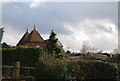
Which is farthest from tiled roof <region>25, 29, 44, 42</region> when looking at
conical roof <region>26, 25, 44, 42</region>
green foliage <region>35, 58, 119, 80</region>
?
green foliage <region>35, 58, 119, 80</region>

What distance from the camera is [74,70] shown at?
38.6 ft

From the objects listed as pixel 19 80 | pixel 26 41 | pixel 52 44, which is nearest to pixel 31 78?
pixel 19 80

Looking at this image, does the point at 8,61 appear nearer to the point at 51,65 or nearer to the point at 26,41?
the point at 51,65

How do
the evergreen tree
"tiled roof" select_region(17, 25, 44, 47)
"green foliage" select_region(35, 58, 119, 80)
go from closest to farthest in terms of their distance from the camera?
"green foliage" select_region(35, 58, 119, 80) < the evergreen tree < "tiled roof" select_region(17, 25, 44, 47)

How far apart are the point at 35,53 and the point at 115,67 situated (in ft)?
19.7

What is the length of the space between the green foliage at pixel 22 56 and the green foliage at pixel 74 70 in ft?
9.93

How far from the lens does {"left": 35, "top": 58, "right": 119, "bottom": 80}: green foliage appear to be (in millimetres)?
11367

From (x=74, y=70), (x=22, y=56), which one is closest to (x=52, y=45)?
(x=22, y=56)

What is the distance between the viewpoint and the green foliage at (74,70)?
1137 cm

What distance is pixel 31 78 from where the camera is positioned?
493 inches

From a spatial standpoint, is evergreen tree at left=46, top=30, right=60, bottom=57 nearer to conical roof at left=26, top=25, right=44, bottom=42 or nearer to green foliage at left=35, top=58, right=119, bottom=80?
green foliage at left=35, top=58, right=119, bottom=80

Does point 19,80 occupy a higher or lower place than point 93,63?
lower

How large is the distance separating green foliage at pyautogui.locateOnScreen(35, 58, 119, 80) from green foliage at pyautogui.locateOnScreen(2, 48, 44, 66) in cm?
303

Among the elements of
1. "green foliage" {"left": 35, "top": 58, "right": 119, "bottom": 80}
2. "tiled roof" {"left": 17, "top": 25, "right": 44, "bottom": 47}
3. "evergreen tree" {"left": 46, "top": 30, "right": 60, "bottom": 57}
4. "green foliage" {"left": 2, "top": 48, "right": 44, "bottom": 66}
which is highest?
"tiled roof" {"left": 17, "top": 25, "right": 44, "bottom": 47}
